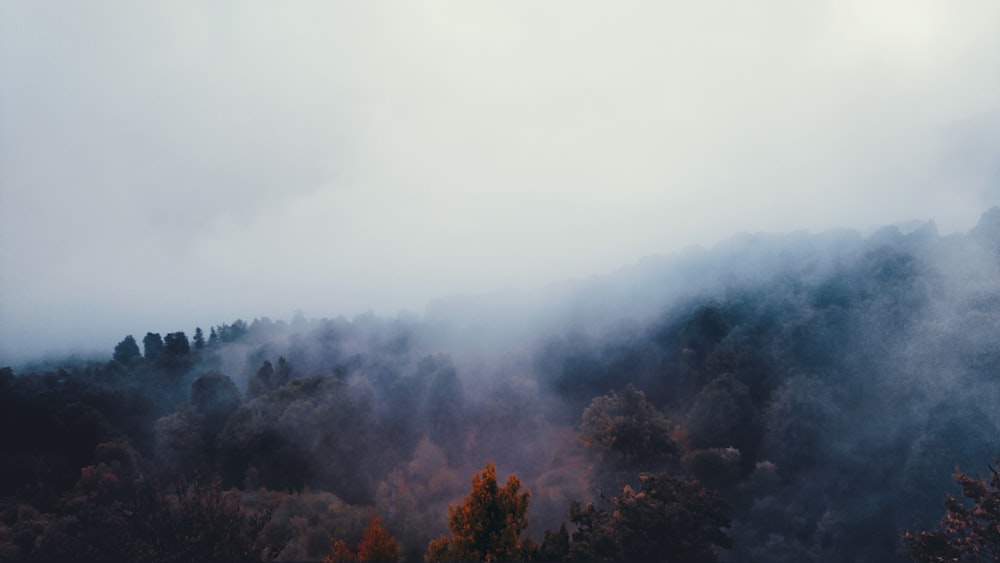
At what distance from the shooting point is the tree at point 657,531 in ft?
84.0

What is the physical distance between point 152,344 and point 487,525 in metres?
97.0

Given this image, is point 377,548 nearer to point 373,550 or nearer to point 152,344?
point 373,550

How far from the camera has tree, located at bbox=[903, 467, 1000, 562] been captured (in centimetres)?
2193

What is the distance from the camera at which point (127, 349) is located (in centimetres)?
10019

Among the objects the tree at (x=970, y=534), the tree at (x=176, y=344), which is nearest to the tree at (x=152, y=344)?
the tree at (x=176, y=344)

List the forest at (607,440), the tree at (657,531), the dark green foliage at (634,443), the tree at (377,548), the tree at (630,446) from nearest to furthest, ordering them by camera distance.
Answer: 1. the tree at (377,548)
2. the tree at (657,531)
3. the forest at (607,440)
4. the tree at (630,446)
5. the dark green foliage at (634,443)

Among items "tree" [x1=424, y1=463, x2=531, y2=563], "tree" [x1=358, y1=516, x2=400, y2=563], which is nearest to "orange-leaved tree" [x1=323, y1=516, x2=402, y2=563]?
"tree" [x1=358, y1=516, x2=400, y2=563]

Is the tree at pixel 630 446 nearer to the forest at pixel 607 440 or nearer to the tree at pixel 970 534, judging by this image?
the forest at pixel 607 440

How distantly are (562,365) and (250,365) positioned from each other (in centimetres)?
5345

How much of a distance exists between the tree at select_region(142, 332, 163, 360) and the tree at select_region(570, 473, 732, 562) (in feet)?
307

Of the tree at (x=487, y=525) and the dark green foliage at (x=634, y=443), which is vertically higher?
→ the tree at (x=487, y=525)

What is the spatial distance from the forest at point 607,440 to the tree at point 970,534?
0.10 metres

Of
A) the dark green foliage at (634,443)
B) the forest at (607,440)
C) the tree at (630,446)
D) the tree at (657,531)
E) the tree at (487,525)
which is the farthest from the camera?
the dark green foliage at (634,443)

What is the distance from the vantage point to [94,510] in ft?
120
